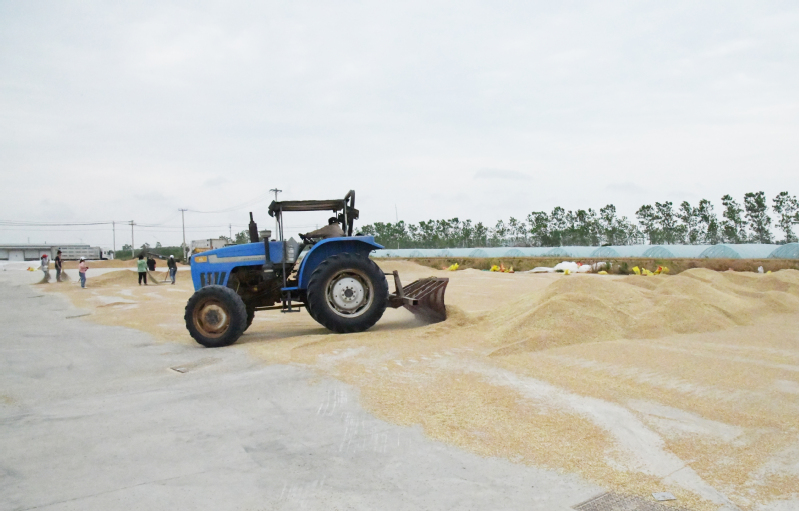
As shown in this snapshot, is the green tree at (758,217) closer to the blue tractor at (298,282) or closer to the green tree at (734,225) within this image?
the green tree at (734,225)

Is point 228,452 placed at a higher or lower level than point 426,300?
lower

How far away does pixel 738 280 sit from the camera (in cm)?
1373

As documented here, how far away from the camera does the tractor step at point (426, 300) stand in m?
9.02

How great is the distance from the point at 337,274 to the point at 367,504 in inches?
215

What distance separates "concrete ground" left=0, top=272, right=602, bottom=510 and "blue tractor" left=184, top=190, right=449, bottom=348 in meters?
1.52

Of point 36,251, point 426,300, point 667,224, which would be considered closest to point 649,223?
point 667,224

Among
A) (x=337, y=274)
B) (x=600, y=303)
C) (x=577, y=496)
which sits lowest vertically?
(x=577, y=496)

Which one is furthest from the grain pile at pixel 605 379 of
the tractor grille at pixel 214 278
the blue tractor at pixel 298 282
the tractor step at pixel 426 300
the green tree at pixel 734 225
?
the green tree at pixel 734 225

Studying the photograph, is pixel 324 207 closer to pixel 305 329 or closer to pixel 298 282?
pixel 298 282

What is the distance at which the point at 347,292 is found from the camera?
8.55 metres

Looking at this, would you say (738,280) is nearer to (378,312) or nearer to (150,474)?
(378,312)

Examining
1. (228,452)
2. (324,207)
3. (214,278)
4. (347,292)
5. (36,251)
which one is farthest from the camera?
(36,251)

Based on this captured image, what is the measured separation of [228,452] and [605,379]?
3.62 m

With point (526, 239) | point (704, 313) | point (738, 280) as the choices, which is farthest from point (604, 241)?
point (704, 313)
